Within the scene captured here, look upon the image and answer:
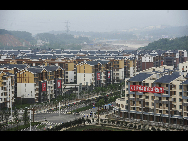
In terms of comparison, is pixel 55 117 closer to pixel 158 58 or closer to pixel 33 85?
pixel 33 85

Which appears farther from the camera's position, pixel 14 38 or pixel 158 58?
pixel 14 38

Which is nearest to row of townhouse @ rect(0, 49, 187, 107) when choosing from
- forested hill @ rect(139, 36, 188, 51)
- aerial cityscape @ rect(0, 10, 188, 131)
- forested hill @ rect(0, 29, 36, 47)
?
aerial cityscape @ rect(0, 10, 188, 131)

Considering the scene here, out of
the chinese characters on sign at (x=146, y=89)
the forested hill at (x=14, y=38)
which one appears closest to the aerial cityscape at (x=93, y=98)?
the chinese characters on sign at (x=146, y=89)

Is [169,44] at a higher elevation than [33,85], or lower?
higher

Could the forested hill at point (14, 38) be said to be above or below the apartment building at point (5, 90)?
above

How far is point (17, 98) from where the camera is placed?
11.2m

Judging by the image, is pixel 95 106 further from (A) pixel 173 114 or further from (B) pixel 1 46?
(B) pixel 1 46

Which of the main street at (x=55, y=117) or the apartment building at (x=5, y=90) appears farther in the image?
the apartment building at (x=5, y=90)

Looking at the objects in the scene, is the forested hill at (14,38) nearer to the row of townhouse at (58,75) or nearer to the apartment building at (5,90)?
the row of townhouse at (58,75)

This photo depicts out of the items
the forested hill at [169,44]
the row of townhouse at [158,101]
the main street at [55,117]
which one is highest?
the forested hill at [169,44]

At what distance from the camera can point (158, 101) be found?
8.44m

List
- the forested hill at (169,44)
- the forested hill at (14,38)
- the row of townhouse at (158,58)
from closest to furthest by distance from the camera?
1. the row of townhouse at (158,58)
2. the forested hill at (169,44)
3. the forested hill at (14,38)

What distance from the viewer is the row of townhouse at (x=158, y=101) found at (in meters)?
8.21

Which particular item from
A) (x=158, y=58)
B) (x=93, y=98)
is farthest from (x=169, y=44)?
(x=93, y=98)
